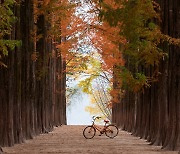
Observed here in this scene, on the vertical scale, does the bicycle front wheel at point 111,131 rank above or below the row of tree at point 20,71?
below

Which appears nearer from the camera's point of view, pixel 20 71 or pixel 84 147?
pixel 84 147

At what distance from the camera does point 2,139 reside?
61.7 feet

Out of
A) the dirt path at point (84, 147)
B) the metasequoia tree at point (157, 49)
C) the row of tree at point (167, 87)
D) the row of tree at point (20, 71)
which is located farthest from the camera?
the row of tree at point (167, 87)

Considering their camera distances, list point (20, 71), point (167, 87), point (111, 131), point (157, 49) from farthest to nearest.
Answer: point (111, 131)
point (20, 71)
point (157, 49)
point (167, 87)

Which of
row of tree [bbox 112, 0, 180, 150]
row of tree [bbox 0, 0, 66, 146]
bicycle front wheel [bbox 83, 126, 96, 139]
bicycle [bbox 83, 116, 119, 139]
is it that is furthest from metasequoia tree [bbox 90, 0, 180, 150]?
bicycle [bbox 83, 116, 119, 139]

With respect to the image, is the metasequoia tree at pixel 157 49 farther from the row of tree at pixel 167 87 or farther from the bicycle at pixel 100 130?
the bicycle at pixel 100 130

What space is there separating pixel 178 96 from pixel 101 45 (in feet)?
63.9

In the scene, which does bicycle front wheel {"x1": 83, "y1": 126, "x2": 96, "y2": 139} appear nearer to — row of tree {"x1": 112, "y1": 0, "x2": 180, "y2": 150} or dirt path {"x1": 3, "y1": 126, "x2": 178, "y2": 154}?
dirt path {"x1": 3, "y1": 126, "x2": 178, "y2": 154}

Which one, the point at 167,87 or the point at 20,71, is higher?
the point at 20,71

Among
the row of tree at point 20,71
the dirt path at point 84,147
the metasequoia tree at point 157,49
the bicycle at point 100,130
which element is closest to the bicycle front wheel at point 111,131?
the bicycle at point 100,130

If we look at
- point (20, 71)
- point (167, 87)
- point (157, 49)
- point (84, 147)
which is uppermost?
point (157, 49)

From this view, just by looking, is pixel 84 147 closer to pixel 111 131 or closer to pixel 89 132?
pixel 89 132

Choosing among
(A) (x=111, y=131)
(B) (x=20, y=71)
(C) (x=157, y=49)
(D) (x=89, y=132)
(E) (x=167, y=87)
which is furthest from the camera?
(A) (x=111, y=131)

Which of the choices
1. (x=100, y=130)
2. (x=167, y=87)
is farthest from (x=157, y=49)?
(x=100, y=130)
